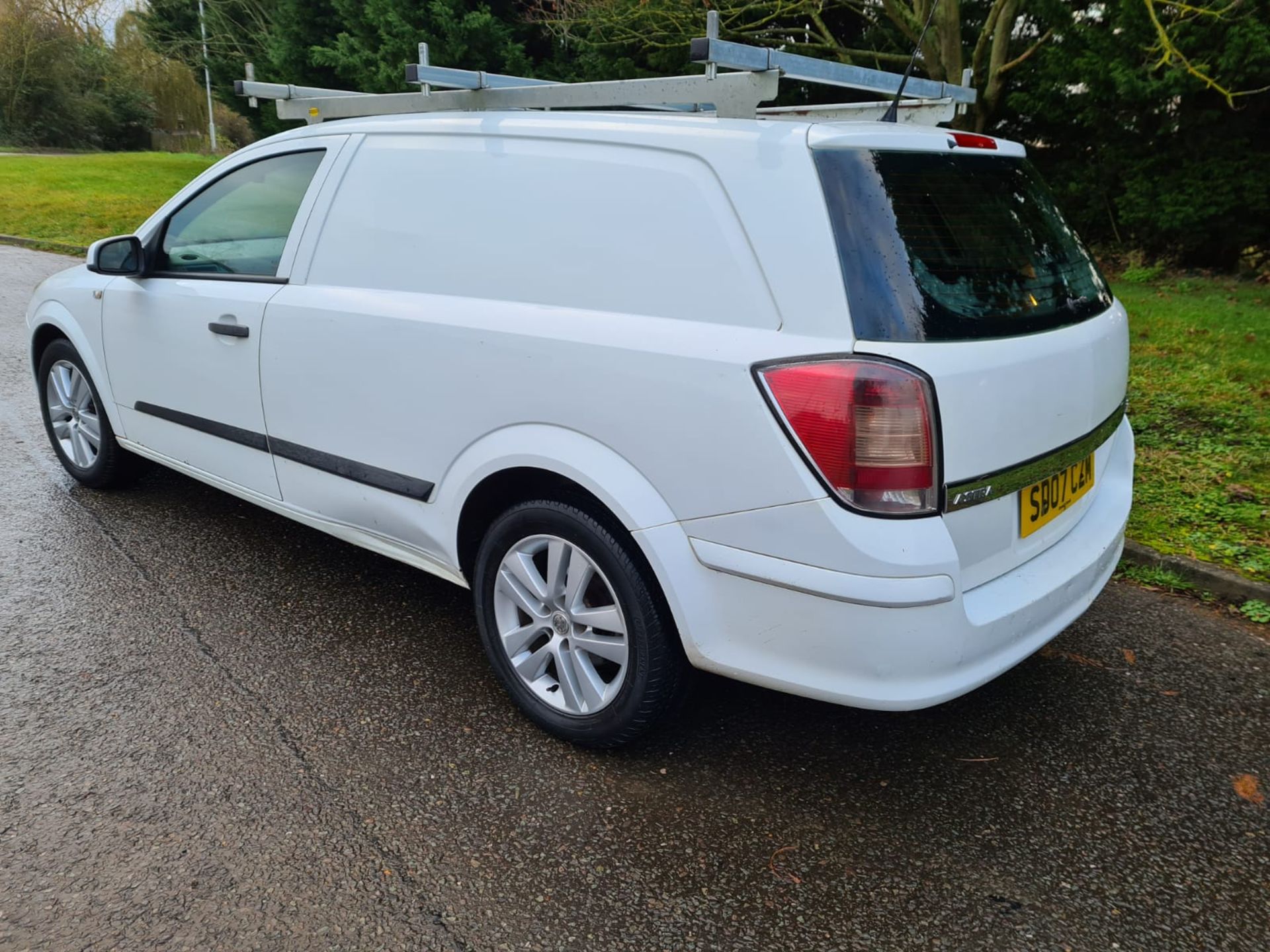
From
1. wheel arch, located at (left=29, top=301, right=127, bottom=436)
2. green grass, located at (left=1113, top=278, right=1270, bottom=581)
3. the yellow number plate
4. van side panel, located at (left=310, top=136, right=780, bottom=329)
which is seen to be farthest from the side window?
green grass, located at (left=1113, top=278, right=1270, bottom=581)

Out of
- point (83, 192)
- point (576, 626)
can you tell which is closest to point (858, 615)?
point (576, 626)

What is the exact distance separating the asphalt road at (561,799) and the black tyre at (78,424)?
107cm

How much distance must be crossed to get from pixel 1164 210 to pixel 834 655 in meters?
10.3

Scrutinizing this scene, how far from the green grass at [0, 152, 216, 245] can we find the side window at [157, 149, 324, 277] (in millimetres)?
12167

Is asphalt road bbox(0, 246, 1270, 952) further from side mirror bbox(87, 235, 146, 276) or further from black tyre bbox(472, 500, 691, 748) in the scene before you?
side mirror bbox(87, 235, 146, 276)

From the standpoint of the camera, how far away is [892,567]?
7.16ft

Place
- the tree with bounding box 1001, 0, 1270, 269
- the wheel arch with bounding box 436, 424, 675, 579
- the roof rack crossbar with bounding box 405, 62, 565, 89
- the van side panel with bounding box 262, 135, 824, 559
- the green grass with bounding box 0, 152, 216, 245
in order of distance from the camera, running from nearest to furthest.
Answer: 1. the van side panel with bounding box 262, 135, 824, 559
2. the wheel arch with bounding box 436, 424, 675, 579
3. the roof rack crossbar with bounding box 405, 62, 565, 89
4. the tree with bounding box 1001, 0, 1270, 269
5. the green grass with bounding box 0, 152, 216, 245

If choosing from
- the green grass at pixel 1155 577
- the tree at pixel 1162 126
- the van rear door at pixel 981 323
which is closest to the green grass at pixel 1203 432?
the green grass at pixel 1155 577

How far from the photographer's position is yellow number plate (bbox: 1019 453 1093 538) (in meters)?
2.50

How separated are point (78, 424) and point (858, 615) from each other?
4.16 meters

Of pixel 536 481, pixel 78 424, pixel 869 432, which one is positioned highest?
pixel 869 432

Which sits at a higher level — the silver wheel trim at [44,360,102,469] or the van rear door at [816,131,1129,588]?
the van rear door at [816,131,1129,588]

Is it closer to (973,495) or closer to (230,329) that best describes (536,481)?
(973,495)

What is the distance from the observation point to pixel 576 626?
2.77m
